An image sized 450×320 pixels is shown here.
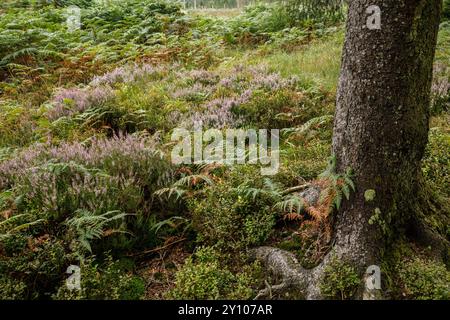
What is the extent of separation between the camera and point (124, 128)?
265 inches

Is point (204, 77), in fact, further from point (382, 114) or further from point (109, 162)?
point (382, 114)

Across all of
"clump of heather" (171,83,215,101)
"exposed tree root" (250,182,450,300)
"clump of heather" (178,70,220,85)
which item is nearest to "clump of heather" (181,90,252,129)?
"clump of heather" (171,83,215,101)

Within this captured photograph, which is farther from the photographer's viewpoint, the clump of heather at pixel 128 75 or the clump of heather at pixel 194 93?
the clump of heather at pixel 128 75

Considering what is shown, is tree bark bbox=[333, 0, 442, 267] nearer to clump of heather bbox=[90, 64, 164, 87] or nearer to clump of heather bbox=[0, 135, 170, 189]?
clump of heather bbox=[0, 135, 170, 189]

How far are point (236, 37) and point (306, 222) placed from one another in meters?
10.7

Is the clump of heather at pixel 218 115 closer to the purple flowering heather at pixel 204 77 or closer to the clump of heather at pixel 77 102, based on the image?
the purple flowering heather at pixel 204 77

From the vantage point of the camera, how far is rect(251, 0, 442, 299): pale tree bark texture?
3082 mm

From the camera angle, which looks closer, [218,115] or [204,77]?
[218,115]

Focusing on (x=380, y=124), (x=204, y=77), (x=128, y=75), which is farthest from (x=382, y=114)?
(x=128, y=75)

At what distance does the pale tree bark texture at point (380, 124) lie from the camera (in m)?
3.08

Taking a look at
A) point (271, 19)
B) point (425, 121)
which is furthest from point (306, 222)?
point (271, 19)

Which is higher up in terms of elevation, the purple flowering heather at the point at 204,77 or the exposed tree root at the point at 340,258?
the purple flowering heather at the point at 204,77

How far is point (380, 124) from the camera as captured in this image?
3219 millimetres

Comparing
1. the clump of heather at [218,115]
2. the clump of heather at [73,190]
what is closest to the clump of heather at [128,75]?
the clump of heather at [218,115]
